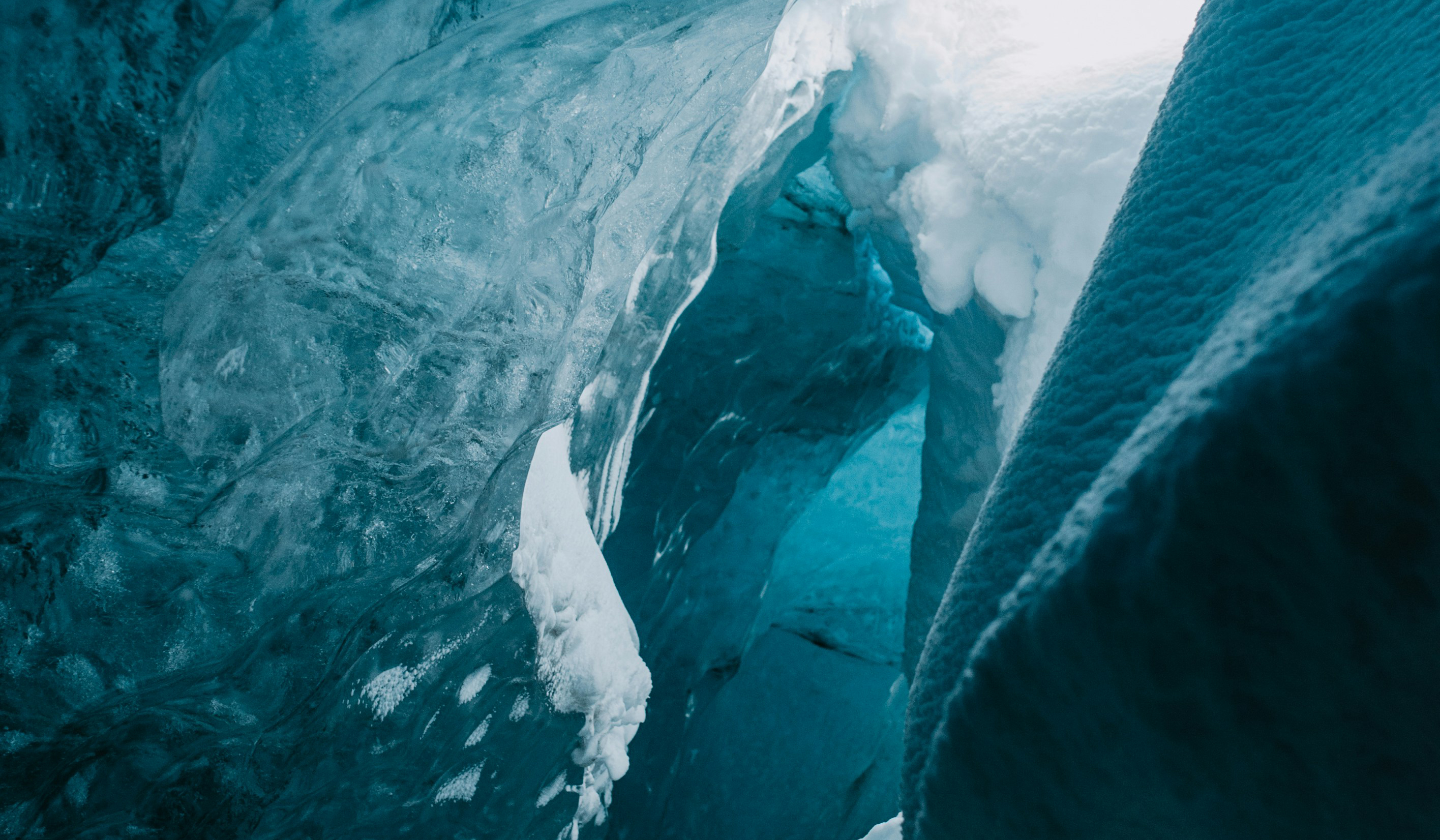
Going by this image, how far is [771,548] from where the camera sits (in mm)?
2719

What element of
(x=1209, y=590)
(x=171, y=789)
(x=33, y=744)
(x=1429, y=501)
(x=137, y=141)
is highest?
(x=1429, y=501)

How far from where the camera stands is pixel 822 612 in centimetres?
310

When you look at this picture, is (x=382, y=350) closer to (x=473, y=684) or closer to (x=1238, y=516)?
(x=473, y=684)

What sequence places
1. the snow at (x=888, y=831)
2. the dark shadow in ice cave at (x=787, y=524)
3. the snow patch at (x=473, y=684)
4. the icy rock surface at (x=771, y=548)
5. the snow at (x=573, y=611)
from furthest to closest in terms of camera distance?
the icy rock surface at (x=771, y=548) < the dark shadow in ice cave at (x=787, y=524) < the snow at (x=573, y=611) < the snow patch at (x=473, y=684) < the snow at (x=888, y=831)

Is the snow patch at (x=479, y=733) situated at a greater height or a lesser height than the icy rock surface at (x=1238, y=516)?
lesser

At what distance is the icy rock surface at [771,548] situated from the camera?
2266 mm

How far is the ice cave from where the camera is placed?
0.44 metres

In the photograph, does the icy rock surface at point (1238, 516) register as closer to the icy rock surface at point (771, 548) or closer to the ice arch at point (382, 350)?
the ice arch at point (382, 350)

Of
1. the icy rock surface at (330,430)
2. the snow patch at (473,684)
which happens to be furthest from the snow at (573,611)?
the snow patch at (473,684)

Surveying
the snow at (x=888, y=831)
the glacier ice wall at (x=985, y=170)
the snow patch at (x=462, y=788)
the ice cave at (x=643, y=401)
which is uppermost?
the glacier ice wall at (x=985, y=170)

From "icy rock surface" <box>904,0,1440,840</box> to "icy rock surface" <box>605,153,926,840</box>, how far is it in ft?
5.29

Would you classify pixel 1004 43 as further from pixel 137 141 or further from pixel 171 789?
pixel 171 789

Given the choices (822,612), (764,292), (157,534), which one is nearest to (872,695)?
(822,612)

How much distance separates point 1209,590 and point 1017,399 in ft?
3.65
